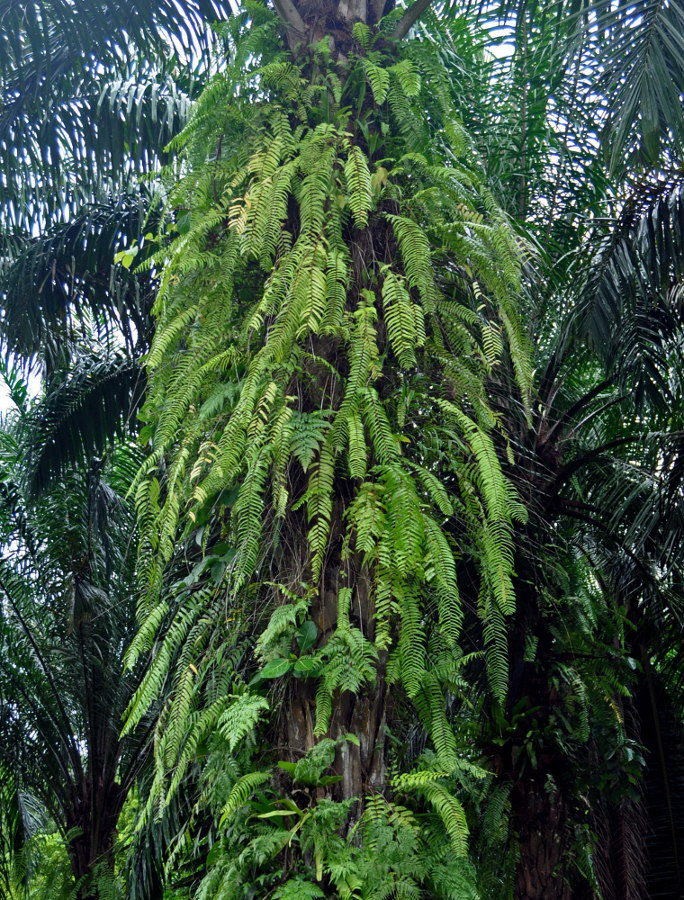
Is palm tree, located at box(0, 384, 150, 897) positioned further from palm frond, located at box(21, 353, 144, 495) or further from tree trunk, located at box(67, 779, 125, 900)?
palm frond, located at box(21, 353, 144, 495)

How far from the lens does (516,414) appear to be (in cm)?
481

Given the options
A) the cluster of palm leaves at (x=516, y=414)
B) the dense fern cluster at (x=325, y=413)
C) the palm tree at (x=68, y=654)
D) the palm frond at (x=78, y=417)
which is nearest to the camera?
the dense fern cluster at (x=325, y=413)

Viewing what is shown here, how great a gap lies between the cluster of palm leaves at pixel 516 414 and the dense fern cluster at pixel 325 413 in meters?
0.48

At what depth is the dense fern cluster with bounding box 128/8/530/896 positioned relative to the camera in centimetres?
274

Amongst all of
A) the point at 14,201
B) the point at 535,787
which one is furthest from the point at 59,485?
the point at 535,787

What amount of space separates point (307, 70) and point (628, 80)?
1.39 meters

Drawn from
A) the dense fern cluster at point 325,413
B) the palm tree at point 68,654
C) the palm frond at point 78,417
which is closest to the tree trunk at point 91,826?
the palm tree at point 68,654

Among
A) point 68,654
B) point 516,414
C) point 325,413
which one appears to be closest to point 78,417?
point 68,654

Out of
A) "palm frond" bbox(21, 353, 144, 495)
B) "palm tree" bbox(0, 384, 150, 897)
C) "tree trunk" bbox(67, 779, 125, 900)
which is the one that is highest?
"palm frond" bbox(21, 353, 144, 495)

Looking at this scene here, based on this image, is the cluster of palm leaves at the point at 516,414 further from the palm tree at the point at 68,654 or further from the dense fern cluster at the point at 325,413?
the dense fern cluster at the point at 325,413

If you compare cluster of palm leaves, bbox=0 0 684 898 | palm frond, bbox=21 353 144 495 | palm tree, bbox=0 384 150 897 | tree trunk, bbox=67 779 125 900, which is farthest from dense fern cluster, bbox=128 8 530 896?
tree trunk, bbox=67 779 125 900

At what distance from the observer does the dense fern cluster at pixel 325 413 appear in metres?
2.74

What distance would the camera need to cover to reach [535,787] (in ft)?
16.6

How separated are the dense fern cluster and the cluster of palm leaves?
48 centimetres
